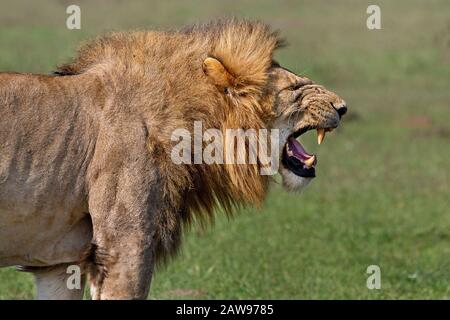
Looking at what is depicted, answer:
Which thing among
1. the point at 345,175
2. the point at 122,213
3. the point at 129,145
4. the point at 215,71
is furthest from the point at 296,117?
the point at 345,175

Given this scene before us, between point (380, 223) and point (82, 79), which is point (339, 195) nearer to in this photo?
point (380, 223)

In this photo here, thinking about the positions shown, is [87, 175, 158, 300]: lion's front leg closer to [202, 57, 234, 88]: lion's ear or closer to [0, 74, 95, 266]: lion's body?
[0, 74, 95, 266]: lion's body

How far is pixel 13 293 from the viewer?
22.2ft

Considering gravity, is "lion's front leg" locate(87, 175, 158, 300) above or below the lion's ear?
below

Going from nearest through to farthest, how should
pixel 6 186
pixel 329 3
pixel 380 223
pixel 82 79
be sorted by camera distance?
pixel 6 186
pixel 82 79
pixel 380 223
pixel 329 3

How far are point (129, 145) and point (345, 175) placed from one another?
8.06 meters

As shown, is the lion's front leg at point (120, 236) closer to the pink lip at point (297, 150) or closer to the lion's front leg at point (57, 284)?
the lion's front leg at point (57, 284)

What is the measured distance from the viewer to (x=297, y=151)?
5133mm

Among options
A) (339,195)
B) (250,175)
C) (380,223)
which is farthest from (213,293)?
(339,195)

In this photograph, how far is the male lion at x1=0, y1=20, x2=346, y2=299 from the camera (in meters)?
4.57

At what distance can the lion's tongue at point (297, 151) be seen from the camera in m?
5.12

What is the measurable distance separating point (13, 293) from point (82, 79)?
2.39 metres

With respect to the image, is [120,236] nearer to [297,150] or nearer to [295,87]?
[297,150]

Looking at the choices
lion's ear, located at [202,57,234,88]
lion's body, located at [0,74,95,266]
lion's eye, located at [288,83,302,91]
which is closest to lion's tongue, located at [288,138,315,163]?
lion's eye, located at [288,83,302,91]
